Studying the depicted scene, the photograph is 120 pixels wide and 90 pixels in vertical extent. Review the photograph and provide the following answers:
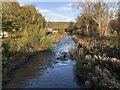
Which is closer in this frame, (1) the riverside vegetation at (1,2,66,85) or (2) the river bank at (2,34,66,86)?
(2) the river bank at (2,34,66,86)

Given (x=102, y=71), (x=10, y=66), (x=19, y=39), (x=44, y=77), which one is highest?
(x=19, y=39)

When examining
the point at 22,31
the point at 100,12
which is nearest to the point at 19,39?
the point at 22,31

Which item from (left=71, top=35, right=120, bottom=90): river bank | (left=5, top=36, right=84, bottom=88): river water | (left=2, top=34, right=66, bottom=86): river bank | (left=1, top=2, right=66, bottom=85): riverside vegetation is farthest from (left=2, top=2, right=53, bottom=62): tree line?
(left=71, top=35, right=120, bottom=90): river bank

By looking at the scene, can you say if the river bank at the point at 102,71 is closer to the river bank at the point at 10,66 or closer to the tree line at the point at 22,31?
the river bank at the point at 10,66

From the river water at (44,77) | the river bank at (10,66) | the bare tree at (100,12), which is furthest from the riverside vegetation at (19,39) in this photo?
the bare tree at (100,12)

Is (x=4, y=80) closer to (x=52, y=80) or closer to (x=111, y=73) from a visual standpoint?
(x=52, y=80)

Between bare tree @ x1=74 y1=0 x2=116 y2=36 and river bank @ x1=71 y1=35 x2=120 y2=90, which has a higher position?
bare tree @ x1=74 y1=0 x2=116 y2=36

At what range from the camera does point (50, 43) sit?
28781mm

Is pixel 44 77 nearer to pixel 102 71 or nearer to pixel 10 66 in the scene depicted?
pixel 10 66

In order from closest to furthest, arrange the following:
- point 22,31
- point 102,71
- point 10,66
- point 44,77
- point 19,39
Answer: point 102,71
point 44,77
point 10,66
point 19,39
point 22,31

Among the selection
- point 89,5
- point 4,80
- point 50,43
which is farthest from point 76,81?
point 89,5

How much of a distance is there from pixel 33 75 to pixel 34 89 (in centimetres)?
328

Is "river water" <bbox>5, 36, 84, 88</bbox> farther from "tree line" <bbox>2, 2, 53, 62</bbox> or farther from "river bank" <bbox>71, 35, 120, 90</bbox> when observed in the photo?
"tree line" <bbox>2, 2, 53, 62</bbox>

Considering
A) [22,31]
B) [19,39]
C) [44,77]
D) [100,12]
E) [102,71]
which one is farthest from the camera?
[100,12]
